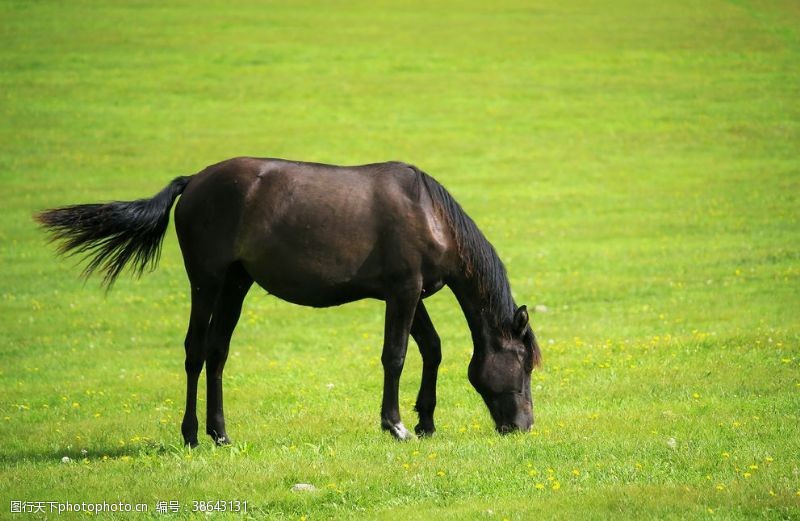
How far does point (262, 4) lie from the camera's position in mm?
54406

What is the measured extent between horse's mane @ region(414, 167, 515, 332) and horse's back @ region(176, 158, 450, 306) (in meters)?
0.13

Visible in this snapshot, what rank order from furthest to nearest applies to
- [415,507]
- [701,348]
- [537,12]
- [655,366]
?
1. [537,12]
2. [701,348]
3. [655,366]
4. [415,507]

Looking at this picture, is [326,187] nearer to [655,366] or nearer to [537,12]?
[655,366]

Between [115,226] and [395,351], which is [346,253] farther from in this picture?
[115,226]

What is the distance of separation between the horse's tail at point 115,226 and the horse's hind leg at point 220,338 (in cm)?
77

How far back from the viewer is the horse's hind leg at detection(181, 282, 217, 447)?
10.4 metres

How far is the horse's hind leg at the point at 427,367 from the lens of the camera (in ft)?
34.8

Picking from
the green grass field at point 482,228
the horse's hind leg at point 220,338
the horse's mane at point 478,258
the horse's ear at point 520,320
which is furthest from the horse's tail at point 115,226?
the horse's ear at point 520,320

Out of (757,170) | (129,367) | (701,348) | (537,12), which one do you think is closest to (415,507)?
(701,348)

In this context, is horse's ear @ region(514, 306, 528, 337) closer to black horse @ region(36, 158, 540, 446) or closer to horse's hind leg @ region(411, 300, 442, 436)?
black horse @ region(36, 158, 540, 446)

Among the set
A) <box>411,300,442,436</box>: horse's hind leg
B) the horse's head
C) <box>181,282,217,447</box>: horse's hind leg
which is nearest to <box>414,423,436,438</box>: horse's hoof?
<box>411,300,442,436</box>: horse's hind leg

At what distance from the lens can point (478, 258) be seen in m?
10.2

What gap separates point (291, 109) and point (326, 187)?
31124mm

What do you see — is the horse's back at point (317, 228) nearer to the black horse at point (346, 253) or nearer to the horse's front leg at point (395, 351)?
the black horse at point (346, 253)
